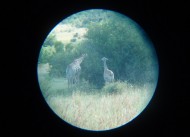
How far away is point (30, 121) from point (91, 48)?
666 millimetres

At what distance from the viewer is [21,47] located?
6.16 feet

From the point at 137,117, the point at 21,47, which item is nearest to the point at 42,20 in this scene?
the point at 21,47

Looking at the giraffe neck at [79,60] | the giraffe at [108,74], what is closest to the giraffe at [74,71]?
the giraffe neck at [79,60]

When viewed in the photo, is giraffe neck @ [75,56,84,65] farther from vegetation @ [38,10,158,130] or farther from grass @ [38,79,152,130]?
grass @ [38,79,152,130]

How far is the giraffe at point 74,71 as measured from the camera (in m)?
1.90

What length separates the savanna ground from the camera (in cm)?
193

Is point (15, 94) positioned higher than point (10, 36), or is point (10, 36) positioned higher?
point (10, 36)

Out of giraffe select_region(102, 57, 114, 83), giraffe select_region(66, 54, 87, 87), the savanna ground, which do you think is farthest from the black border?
giraffe select_region(102, 57, 114, 83)

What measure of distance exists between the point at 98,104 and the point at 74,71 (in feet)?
0.94

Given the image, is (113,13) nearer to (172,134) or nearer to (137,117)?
(137,117)

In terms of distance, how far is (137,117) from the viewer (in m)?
1.96

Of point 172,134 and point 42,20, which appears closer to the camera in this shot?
point 42,20

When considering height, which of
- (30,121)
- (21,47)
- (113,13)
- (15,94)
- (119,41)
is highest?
(113,13)

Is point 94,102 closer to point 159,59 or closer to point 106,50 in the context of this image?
point 106,50
